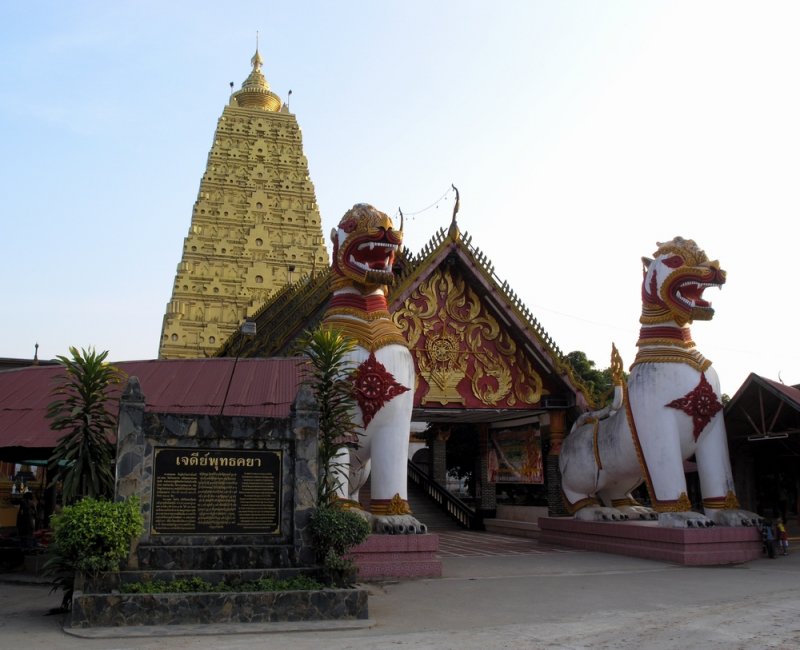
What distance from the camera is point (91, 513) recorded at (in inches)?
304

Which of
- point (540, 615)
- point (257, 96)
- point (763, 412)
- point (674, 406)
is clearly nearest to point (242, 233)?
point (257, 96)

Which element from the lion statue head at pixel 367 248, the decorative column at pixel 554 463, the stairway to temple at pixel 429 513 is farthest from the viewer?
the stairway to temple at pixel 429 513

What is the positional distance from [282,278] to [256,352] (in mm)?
20380

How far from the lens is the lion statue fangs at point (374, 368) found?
1143cm

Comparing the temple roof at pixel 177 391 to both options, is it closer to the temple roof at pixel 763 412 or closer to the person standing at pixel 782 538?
the temple roof at pixel 763 412

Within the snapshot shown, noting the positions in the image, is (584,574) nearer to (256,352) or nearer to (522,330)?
(522,330)

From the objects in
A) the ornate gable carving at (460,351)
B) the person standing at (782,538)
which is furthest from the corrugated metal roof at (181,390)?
the person standing at (782,538)

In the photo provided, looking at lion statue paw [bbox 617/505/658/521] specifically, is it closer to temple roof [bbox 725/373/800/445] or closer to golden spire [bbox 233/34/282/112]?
temple roof [bbox 725/373/800/445]

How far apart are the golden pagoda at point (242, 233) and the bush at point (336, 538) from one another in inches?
1176

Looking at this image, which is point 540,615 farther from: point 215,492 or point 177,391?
point 177,391

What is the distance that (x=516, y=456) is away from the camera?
19969 mm

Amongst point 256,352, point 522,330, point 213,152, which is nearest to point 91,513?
point 522,330

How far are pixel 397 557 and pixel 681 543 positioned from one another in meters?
4.50

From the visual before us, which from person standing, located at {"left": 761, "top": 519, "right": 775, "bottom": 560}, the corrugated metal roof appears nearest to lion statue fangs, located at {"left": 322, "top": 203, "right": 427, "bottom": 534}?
the corrugated metal roof
